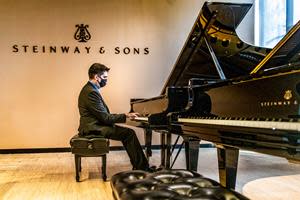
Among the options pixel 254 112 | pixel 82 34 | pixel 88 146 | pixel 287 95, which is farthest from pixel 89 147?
pixel 82 34

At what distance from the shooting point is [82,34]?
631 cm

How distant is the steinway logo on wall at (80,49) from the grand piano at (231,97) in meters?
2.18

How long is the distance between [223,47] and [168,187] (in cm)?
221

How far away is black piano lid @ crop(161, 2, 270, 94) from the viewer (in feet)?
11.2

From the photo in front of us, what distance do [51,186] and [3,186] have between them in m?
0.51

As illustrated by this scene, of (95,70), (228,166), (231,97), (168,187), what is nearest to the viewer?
(168,187)

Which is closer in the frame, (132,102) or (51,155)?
(132,102)

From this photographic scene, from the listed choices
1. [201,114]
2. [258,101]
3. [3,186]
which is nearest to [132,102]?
[3,186]

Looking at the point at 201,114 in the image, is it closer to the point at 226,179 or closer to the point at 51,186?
the point at 226,179

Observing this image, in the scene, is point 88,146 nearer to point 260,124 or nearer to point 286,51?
point 286,51

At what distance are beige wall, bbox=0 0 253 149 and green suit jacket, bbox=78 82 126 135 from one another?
2391mm

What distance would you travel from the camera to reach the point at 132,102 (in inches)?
208

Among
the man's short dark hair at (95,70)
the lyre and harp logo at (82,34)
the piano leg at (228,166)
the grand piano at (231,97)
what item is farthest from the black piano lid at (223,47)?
the lyre and harp logo at (82,34)

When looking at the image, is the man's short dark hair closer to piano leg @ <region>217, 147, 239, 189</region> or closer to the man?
the man
